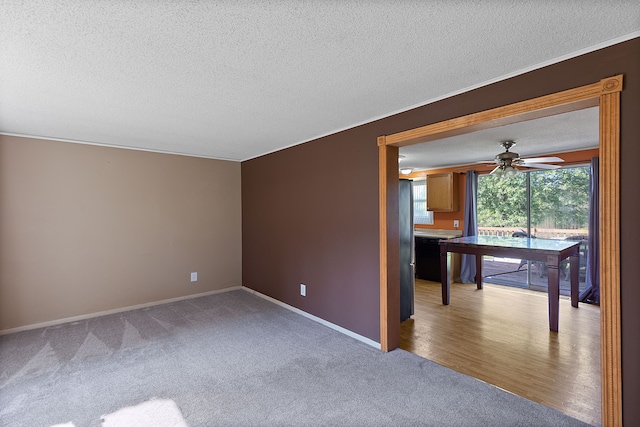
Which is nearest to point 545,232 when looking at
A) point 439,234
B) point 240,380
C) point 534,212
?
point 534,212

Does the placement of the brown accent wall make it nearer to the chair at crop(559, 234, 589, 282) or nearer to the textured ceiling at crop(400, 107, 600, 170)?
the textured ceiling at crop(400, 107, 600, 170)

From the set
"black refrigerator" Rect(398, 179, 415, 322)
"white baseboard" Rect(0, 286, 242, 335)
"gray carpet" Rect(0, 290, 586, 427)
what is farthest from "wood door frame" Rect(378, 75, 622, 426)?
"white baseboard" Rect(0, 286, 242, 335)

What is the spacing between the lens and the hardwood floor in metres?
2.27

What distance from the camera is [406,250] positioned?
372 cm

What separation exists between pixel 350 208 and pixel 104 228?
322cm

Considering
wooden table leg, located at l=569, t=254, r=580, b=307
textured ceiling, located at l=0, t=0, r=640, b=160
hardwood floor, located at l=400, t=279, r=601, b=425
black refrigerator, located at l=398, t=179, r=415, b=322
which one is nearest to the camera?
textured ceiling, located at l=0, t=0, r=640, b=160

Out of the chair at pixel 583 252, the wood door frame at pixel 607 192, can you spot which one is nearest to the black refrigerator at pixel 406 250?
the wood door frame at pixel 607 192

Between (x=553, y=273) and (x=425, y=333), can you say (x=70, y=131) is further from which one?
(x=553, y=273)

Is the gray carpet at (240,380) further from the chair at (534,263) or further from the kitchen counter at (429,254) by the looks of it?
the chair at (534,263)

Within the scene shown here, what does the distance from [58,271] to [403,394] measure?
13.4 ft

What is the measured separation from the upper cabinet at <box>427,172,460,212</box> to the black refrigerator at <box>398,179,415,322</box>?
2524mm

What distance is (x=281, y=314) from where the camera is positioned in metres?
3.93

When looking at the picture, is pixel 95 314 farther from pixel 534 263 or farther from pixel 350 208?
pixel 534 263

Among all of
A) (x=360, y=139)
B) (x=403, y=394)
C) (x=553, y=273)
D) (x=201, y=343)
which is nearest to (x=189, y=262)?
(x=201, y=343)
